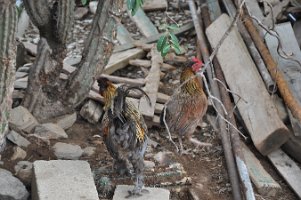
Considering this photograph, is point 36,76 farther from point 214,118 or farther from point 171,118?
point 214,118

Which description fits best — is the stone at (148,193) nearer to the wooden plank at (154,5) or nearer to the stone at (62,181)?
the stone at (62,181)

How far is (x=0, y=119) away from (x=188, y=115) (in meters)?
1.94

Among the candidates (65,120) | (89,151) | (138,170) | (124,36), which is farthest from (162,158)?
(124,36)

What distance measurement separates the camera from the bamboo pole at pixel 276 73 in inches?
232

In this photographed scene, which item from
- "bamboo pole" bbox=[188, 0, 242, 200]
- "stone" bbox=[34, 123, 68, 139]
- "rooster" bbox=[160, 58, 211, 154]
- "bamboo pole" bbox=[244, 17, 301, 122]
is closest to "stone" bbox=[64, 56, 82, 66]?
"stone" bbox=[34, 123, 68, 139]

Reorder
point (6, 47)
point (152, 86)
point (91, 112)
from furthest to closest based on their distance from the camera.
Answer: point (152, 86), point (91, 112), point (6, 47)

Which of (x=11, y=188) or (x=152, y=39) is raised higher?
(x=152, y=39)

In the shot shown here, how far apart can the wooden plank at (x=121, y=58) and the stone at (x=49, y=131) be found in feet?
3.96

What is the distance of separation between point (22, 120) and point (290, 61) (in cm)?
284

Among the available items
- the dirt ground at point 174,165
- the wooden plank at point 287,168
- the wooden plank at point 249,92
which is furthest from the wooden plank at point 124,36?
the wooden plank at point 287,168

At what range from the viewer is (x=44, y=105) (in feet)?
20.1

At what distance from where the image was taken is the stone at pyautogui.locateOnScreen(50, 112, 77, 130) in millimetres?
6145

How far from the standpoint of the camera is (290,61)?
6504 millimetres

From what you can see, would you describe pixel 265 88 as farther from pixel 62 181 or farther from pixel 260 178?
pixel 62 181
